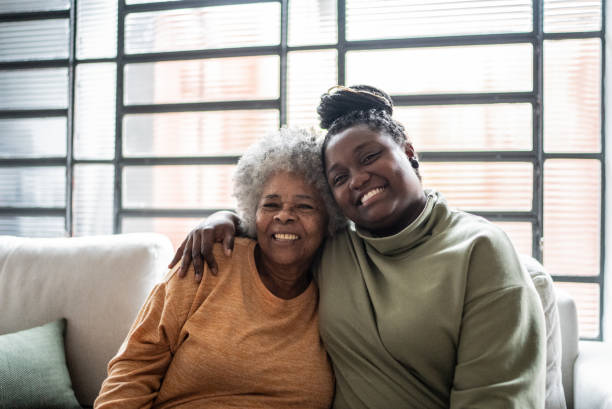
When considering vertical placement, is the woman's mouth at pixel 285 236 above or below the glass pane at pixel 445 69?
below

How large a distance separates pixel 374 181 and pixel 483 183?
3.87 feet

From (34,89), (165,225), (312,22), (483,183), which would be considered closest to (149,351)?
(165,225)

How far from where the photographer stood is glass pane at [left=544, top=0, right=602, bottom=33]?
2020 millimetres

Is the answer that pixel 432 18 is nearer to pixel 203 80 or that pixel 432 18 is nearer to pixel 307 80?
pixel 307 80

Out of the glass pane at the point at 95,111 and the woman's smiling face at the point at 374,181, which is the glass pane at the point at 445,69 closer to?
→ the woman's smiling face at the point at 374,181

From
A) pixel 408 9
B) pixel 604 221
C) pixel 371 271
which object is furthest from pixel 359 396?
pixel 408 9

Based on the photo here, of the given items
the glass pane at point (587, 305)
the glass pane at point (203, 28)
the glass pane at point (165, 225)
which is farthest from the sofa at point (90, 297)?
the glass pane at point (203, 28)

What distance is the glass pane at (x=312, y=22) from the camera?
222 cm

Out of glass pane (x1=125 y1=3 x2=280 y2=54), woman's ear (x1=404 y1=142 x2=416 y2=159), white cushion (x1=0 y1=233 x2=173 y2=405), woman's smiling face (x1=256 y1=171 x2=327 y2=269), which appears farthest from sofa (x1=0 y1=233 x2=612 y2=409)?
glass pane (x1=125 y1=3 x2=280 y2=54)

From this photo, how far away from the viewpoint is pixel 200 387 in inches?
45.9

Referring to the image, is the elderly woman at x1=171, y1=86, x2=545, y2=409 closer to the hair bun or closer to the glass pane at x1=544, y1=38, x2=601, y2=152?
the hair bun

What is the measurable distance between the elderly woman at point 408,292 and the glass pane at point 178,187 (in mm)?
1050

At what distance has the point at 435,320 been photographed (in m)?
1.00

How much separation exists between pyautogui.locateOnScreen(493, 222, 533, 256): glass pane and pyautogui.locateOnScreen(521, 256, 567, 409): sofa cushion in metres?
0.75
